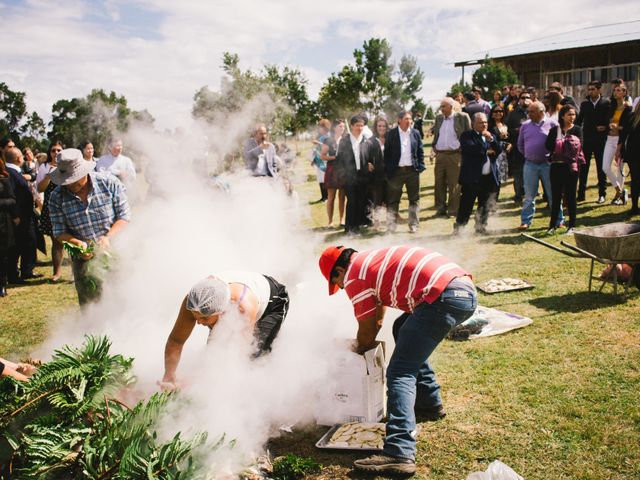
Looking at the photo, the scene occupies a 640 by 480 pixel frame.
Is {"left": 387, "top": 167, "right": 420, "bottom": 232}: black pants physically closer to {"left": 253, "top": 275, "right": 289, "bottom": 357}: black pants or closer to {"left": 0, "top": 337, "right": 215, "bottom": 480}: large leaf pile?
{"left": 253, "top": 275, "right": 289, "bottom": 357}: black pants

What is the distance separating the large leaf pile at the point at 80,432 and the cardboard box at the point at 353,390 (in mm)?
1086

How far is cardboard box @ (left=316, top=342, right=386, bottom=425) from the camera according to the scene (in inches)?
140

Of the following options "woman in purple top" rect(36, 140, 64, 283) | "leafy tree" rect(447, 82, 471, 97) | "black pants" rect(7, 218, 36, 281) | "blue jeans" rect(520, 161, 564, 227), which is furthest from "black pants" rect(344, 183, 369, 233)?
"leafy tree" rect(447, 82, 471, 97)

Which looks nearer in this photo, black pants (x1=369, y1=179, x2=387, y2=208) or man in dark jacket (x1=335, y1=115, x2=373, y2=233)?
man in dark jacket (x1=335, y1=115, x2=373, y2=233)

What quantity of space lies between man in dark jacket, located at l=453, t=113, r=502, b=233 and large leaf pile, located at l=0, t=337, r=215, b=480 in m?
6.85

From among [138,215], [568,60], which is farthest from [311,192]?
[568,60]

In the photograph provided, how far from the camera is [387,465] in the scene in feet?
10.1

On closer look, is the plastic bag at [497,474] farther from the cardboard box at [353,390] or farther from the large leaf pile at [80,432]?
the large leaf pile at [80,432]

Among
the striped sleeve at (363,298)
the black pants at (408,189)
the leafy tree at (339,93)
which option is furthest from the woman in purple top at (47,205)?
the leafy tree at (339,93)

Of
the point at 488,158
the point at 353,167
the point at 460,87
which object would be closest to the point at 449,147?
the point at 488,158

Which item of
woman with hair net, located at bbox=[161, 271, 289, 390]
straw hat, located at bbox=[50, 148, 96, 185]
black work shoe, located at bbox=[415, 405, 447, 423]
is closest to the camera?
woman with hair net, located at bbox=[161, 271, 289, 390]

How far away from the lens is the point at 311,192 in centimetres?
1636

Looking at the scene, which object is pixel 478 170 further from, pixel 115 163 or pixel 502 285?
pixel 115 163

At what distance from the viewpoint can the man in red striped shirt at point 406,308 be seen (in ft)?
10.4
